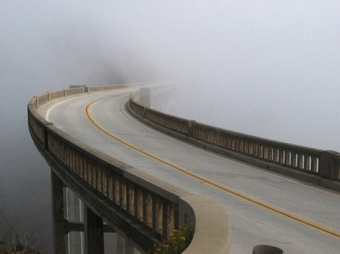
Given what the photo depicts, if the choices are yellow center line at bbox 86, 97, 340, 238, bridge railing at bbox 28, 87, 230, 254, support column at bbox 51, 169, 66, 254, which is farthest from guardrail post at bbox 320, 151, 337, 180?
support column at bbox 51, 169, 66, 254

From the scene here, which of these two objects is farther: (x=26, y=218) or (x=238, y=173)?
(x=26, y=218)

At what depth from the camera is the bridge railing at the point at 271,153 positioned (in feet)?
39.2

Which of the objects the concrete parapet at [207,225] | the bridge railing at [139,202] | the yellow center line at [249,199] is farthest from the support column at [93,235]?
the concrete parapet at [207,225]

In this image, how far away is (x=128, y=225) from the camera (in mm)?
7199

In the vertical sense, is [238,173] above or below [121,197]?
below

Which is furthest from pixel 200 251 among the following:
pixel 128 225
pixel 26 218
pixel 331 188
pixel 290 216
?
pixel 26 218

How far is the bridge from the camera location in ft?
20.3

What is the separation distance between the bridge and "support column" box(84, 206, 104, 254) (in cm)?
2

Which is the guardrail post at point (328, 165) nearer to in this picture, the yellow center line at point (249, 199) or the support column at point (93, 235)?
the yellow center line at point (249, 199)

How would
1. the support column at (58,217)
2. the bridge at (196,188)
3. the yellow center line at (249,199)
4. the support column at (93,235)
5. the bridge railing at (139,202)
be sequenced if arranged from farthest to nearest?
1. the support column at (58,217)
2. the support column at (93,235)
3. the yellow center line at (249,199)
4. the bridge at (196,188)
5. the bridge railing at (139,202)

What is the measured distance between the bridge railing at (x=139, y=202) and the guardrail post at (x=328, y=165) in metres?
5.97

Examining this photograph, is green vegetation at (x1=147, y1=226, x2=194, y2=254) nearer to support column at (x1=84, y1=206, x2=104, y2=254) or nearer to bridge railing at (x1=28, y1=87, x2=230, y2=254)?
bridge railing at (x1=28, y1=87, x2=230, y2=254)

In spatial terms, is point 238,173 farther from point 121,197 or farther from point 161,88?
point 161,88

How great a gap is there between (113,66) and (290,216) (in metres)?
156
